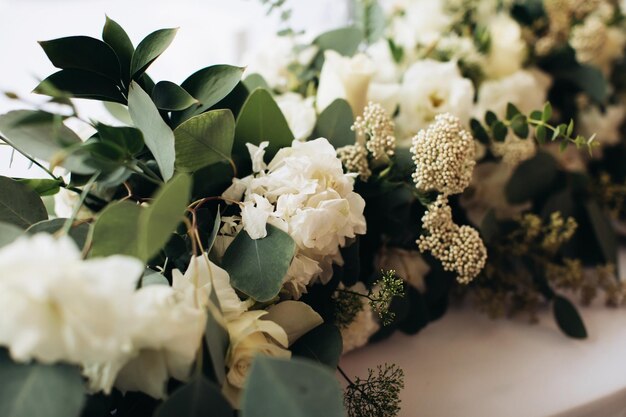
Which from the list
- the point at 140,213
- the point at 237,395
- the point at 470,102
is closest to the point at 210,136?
the point at 140,213

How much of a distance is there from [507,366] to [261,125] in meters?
0.46

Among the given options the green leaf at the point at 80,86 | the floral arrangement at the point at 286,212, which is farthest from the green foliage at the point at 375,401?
the green leaf at the point at 80,86

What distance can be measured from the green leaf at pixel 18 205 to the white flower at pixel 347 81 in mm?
363

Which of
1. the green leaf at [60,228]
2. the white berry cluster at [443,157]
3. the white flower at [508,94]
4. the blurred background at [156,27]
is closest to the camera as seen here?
the green leaf at [60,228]

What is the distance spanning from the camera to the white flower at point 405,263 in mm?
735

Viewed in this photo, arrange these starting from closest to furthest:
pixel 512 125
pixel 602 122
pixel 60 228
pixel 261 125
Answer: pixel 60 228 < pixel 261 125 < pixel 512 125 < pixel 602 122

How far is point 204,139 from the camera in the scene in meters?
0.56

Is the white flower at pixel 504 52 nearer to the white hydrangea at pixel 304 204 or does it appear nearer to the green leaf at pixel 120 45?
the white hydrangea at pixel 304 204

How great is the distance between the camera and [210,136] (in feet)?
1.83

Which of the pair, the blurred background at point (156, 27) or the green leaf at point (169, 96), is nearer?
the green leaf at point (169, 96)

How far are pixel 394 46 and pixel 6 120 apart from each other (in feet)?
1.78

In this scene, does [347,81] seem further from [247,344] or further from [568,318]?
[568,318]

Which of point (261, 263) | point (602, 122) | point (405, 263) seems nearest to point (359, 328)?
point (405, 263)

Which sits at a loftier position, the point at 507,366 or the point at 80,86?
the point at 80,86
